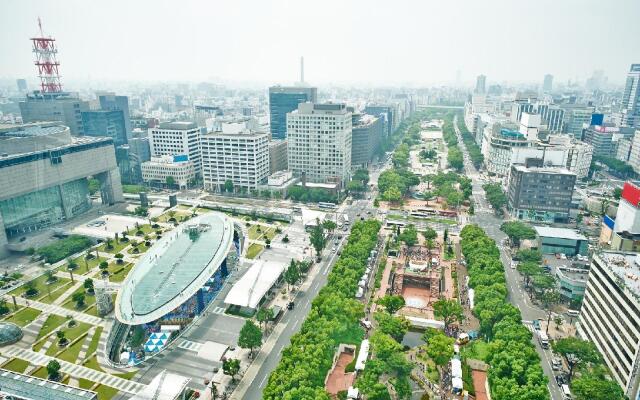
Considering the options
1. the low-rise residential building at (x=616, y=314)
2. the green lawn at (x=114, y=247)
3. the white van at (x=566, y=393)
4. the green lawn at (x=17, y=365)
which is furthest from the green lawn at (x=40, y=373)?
the low-rise residential building at (x=616, y=314)

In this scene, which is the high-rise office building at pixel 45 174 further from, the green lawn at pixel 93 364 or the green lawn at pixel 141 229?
the green lawn at pixel 93 364

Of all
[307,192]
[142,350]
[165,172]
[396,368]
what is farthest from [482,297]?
[165,172]

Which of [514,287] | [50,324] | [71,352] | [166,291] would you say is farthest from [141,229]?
[514,287]

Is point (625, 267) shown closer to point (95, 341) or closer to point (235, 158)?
point (95, 341)

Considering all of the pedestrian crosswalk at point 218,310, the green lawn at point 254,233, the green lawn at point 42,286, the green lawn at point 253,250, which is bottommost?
the pedestrian crosswalk at point 218,310

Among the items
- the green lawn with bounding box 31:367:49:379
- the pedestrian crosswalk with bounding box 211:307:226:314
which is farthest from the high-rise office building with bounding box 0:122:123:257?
the pedestrian crosswalk with bounding box 211:307:226:314
